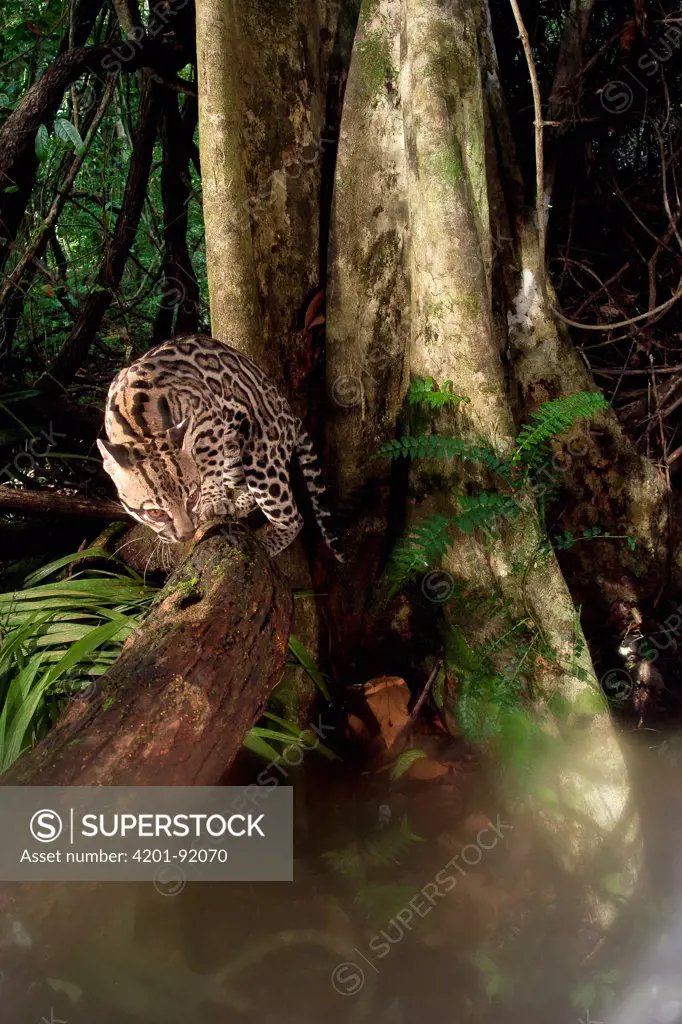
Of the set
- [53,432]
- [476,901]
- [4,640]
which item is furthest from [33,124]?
[476,901]

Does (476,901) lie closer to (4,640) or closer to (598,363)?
(4,640)

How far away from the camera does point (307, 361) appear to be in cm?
429

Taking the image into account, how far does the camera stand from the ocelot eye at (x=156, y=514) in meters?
3.56

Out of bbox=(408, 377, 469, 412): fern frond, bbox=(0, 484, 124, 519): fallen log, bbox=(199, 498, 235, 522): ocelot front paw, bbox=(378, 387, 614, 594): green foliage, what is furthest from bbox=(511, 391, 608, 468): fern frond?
bbox=(0, 484, 124, 519): fallen log

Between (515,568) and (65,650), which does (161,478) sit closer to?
(65,650)

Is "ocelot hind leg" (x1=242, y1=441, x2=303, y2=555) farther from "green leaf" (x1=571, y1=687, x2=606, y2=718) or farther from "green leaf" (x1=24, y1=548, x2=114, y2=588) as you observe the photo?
"green leaf" (x1=571, y1=687, x2=606, y2=718)

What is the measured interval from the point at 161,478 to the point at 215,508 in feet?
0.89

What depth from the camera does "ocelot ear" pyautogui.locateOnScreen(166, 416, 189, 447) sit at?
11.3 feet

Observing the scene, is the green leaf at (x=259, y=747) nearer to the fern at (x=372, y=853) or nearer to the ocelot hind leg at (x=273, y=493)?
the fern at (x=372, y=853)

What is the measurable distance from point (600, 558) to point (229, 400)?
2.31 m

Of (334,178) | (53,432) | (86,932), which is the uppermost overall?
(334,178)

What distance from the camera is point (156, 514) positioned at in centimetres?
357

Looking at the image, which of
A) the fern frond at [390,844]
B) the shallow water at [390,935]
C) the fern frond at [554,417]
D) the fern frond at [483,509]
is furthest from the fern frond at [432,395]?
the fern frond at [390,844]

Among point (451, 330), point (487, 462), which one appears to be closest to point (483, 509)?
point (487, 462)
